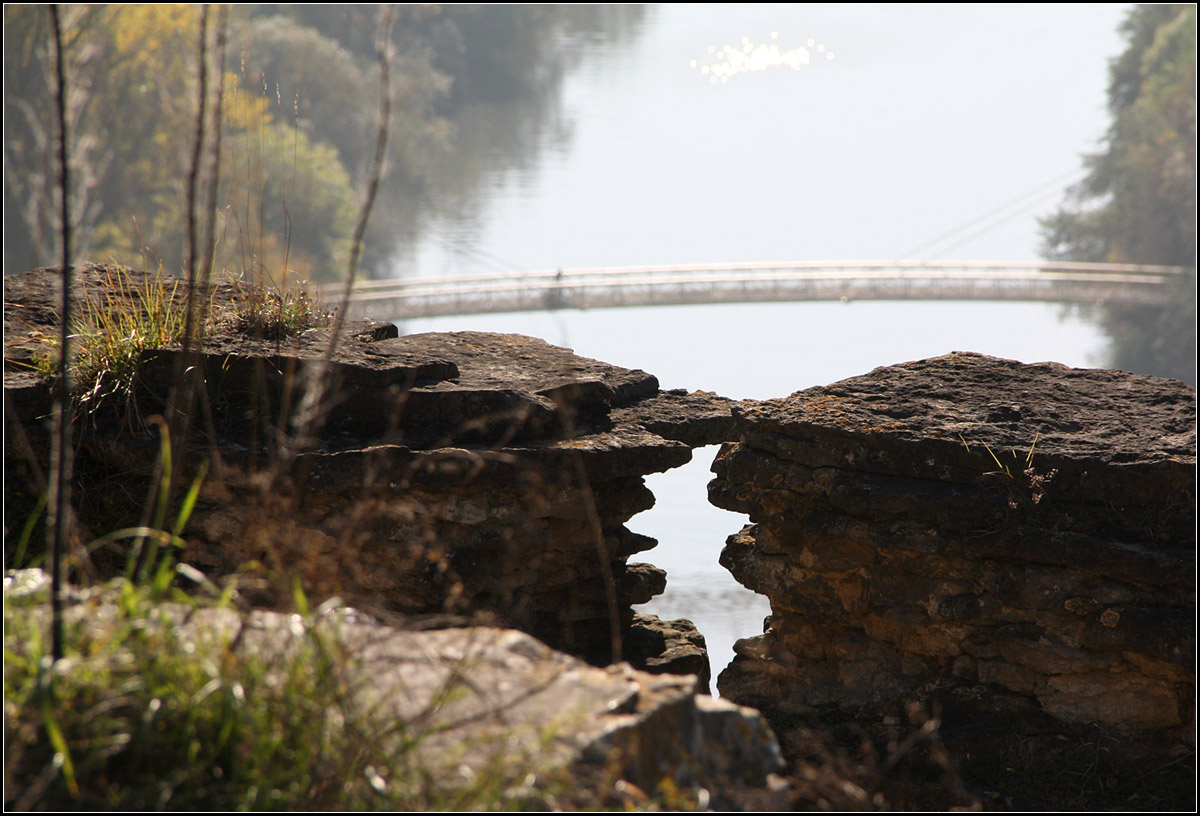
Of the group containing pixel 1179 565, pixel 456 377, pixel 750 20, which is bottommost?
pixel 1179 565

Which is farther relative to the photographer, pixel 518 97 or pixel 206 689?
pixel 518 97

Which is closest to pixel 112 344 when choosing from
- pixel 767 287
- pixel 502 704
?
pixel 502 704

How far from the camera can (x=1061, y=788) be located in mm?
3027

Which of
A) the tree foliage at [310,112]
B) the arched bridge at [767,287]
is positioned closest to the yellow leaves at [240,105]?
the tree foliage at [310,112]

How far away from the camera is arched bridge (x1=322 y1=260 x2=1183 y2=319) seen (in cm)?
2577

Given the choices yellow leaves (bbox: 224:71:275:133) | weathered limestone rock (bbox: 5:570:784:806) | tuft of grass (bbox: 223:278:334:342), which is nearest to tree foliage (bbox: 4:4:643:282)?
yellow leaves (bbox: 224:71:275:133)

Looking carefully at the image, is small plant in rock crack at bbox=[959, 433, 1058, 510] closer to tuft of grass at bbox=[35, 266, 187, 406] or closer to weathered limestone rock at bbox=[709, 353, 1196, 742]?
weathered limestone rock at bbox=[709, 353, 1196, 742]

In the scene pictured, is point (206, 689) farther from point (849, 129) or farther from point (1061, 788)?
point (849, 129)

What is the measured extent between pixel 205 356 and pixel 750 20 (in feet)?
152

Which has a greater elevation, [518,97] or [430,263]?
→ [518,97]

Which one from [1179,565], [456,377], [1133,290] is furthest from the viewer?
[1133,290]

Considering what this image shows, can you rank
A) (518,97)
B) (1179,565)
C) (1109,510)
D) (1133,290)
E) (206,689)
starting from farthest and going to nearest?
(518,97) → (1133,290) → (1109,510) → (1179,565) → (206,689)

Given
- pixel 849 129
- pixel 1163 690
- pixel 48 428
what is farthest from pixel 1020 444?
pixel 849 129

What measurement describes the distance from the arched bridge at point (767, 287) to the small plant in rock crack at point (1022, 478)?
21152mm
